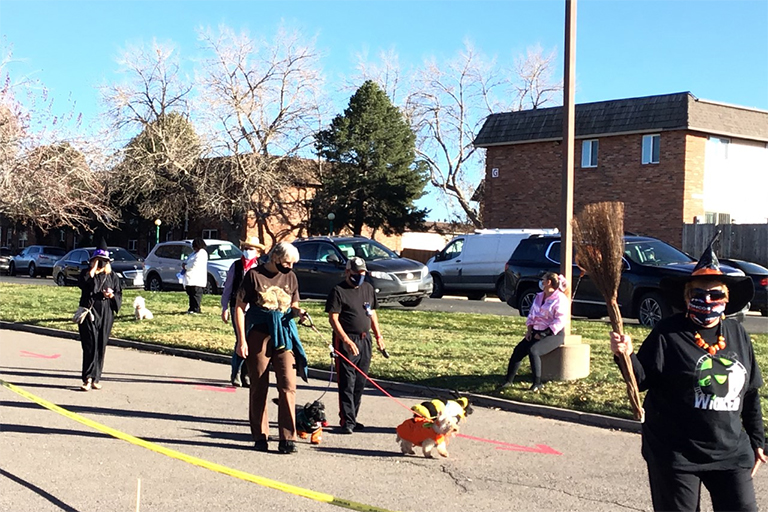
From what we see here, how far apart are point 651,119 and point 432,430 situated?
1169 inches

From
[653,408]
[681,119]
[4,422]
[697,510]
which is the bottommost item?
[4,422]

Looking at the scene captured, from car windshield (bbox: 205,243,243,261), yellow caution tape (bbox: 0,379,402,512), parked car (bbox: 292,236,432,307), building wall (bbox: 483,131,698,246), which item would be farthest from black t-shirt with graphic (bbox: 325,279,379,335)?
building wall (bbox: 483,131,698,246)

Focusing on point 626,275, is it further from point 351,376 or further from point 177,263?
point 177,263

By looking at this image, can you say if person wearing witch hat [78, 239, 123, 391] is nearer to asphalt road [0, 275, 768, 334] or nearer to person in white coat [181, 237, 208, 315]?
person in white coat [181, 237, 208, 315]

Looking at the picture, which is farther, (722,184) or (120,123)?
(120,123)

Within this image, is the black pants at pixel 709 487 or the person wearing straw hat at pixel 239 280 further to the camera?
the person wearing straw hat at pixel 239 280

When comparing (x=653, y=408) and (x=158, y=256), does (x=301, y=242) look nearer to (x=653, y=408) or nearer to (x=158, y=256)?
(x=158, y=256)

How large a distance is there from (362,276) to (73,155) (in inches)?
977

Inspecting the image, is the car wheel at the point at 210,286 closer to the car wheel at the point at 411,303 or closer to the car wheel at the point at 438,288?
the car wheel at the point at 438,288

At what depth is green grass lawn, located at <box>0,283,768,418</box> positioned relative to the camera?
10.1 meters

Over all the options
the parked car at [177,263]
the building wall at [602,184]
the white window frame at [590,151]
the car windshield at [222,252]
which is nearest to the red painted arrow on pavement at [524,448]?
the parked car at [177,263]

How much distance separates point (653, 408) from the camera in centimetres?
431

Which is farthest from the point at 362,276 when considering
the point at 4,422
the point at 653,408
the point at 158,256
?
the point at 158,256

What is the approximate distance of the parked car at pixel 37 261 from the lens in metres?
44.0
